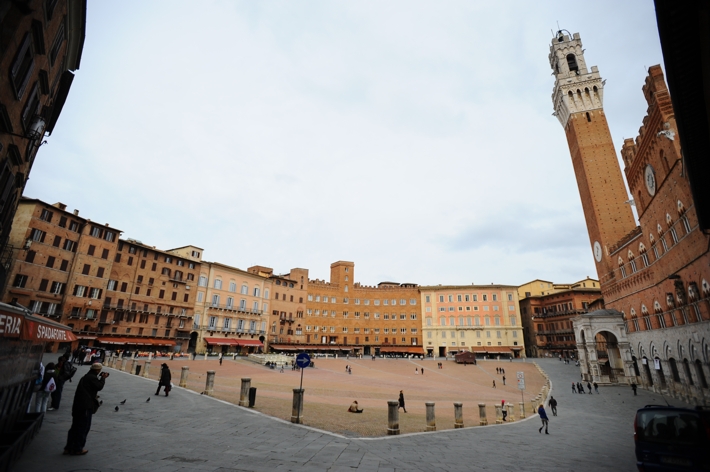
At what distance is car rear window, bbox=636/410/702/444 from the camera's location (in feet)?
21.5

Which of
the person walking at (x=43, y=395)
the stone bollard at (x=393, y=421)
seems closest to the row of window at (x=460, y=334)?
the stone bollard at (x=393, y=421)

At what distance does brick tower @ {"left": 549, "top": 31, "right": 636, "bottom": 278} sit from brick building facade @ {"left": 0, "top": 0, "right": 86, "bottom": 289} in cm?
4542

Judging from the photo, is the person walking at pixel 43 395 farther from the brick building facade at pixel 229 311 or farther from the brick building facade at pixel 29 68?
the brick building facade at pixel 229 311

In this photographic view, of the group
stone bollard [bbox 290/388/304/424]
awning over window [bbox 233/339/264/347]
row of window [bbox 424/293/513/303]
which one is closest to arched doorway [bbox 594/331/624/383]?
row of window [bbox 424/293/513/303]

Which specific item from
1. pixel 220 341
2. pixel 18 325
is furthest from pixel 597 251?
pixel 220 341

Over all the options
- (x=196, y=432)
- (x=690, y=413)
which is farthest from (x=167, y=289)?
(x=690, y=413)

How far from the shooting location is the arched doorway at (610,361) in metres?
35.5

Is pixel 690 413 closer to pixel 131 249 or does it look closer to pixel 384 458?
pixel 384 458

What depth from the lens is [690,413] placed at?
22.1 feet

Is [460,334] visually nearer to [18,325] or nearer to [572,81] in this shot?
[572,81]

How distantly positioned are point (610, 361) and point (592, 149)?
25903 mm

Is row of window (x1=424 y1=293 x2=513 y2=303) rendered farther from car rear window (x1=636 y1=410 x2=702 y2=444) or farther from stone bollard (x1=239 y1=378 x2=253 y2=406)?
car rear window (x1=636 y1=410 x2=702 y2=444)

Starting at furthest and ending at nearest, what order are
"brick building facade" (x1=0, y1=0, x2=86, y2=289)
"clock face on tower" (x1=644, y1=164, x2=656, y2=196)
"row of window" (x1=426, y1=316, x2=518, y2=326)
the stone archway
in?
"row of window" (x1=426, y1=316, x2=518, y2=326) < the stone archway < "clock face on tower" (x1=644, y1=164, x2=656, y2=196) < "brick building facade" (x1=0, y1=0, x2=86, y2=289)

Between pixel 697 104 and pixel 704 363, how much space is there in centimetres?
2132
